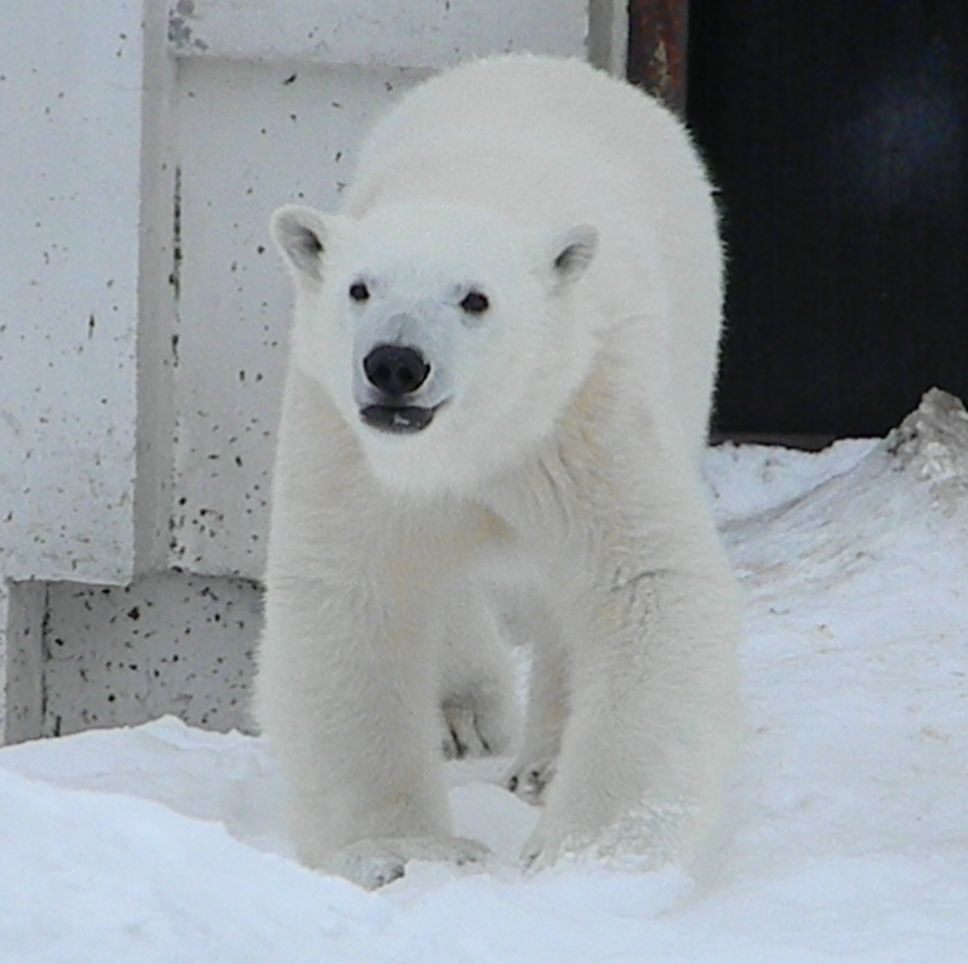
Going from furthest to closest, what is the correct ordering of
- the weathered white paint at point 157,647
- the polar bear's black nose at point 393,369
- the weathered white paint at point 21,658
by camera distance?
1. the weathered white paint at point 157,647
2. the weathered white paint at point 21,658
3. the polar bear's black nose at point 393,369

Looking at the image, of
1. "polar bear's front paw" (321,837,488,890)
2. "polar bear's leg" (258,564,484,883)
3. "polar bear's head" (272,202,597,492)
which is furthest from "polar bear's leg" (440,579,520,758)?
"polar bear's head" (272,202,597,492)

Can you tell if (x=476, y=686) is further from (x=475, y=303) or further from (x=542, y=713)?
(x=475, y=303)

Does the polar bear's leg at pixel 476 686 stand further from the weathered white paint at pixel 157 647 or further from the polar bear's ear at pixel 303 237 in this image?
the weathered white paint at pixel 157 647

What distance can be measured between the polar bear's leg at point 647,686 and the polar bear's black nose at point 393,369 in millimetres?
394

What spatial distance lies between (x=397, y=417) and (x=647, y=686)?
22.6 inches

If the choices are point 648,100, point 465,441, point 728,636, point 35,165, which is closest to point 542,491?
point 465,441

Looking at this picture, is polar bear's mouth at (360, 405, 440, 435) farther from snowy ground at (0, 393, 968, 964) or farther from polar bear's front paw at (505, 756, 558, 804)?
polar bear's front paw at (505, 756, 558, 804)

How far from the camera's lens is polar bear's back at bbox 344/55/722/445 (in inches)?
134

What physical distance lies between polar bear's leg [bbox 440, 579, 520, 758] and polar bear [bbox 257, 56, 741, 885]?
2.25 ft

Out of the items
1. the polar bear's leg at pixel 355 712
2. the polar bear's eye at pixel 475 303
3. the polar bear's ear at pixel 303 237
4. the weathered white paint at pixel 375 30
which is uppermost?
the weathered white paint at pixel 375 30

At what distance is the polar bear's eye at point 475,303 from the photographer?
3.10 meters

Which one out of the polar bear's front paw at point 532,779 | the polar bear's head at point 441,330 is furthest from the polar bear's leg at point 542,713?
the polar bear's head at point 441,330

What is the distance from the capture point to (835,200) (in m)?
7.69

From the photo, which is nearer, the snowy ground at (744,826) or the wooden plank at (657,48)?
the snowy ground at (744,826)
